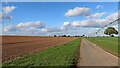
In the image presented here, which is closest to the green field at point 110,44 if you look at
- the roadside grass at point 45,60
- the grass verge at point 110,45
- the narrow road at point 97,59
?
the grass verge at point 110,45

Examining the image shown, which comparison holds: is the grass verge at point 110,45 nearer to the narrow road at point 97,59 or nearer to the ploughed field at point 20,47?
the narrow road at point 97,59

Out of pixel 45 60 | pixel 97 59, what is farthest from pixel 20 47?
pixel 97 59

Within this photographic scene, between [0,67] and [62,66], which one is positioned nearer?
[62,66]

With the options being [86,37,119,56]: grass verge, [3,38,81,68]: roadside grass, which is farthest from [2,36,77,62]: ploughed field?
[86,37,119,56]: grass verge

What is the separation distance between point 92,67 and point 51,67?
99.7 inches

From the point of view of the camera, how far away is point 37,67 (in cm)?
659

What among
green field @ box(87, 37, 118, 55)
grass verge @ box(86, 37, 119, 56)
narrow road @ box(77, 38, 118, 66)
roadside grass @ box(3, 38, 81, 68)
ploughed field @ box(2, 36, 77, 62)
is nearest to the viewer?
roadside grass @ box(3, 38, 81, 68)

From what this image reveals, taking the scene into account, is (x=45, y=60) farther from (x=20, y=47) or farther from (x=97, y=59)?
(x=20, y=47)

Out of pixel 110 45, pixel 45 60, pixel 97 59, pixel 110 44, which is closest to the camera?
pixel 45 60

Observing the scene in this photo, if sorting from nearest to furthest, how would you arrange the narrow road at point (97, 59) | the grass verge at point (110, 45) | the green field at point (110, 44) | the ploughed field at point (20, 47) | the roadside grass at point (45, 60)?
the roadside grass at point (45, 60) < the narrow road at point (97, 59) < the ploughed field at point (20, 47) < the grass verge at point (110, 45) < the green field at point (110, 44)

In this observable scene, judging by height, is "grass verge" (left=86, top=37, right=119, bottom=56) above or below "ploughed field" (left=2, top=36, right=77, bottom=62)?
above

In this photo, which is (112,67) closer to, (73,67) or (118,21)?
(73,67)

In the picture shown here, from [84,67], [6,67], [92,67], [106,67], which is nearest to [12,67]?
[6,67]

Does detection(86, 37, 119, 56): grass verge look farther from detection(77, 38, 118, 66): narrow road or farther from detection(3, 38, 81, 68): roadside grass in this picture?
detection(3, 38, 81, 68): roadside grass
